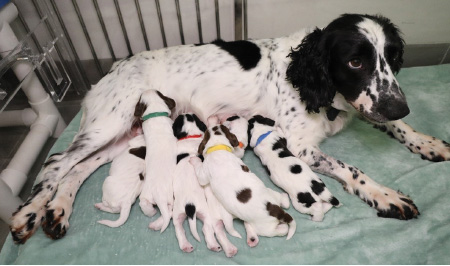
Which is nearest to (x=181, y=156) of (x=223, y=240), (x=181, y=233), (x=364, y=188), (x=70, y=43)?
(x=181, y=233)

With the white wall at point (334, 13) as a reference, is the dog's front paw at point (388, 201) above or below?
below

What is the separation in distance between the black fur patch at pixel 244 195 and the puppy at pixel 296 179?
0.30 metres

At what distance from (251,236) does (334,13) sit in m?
2.27

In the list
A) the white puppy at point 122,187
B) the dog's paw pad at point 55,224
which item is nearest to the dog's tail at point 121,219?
the white puppy at point 122,187

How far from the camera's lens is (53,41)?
2514 millimetres

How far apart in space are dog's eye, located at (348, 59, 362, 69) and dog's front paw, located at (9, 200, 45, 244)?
2.03 m

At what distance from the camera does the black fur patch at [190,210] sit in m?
1.64

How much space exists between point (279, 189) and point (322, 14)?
1832 millimetres

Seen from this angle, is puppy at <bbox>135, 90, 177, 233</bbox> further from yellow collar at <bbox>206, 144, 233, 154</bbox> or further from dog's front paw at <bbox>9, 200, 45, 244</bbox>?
dog's front paw at <bbox>9, 200, 45, 244</bbox>

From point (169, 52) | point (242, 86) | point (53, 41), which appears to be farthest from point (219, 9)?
point (53, 41)

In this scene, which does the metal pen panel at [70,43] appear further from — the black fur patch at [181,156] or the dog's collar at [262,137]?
the dog's collar at [262,137]

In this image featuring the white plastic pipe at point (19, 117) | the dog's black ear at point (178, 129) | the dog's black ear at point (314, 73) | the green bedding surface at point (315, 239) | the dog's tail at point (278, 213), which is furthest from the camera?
the white plastic pipe at point (19, 117)

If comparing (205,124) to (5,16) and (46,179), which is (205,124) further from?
(5,16)

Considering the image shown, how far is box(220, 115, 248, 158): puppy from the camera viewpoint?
6.56ft
